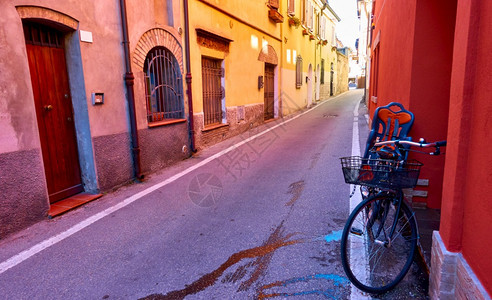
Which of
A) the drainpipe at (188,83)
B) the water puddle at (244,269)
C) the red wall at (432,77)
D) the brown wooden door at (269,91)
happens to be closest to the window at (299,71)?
the brown wooden door at (269,91)

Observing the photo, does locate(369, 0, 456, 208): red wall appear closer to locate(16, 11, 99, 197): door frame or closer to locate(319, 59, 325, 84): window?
locate(16, 11, 99, 197): door frame

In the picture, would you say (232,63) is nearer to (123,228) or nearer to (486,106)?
(123,228)

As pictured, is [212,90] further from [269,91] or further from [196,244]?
[196,244]

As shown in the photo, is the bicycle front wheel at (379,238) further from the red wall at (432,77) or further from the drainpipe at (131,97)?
the drainpipe at (131,97)

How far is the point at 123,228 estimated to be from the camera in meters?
3.88

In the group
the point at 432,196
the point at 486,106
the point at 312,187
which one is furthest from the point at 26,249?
the point at 432,196

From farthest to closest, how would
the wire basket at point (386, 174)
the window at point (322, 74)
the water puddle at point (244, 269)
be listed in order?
the window at point (322, 74) → the water puddle at point (244, 269) → the wire basket at point (386, 174)

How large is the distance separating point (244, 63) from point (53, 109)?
745 centimetres

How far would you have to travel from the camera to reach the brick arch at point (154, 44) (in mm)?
5973

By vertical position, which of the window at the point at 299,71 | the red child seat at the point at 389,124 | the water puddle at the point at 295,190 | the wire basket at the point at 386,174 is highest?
the window at the point at 299,71

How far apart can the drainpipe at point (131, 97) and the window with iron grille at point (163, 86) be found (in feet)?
2.75

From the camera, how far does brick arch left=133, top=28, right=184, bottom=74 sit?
19.6 ft

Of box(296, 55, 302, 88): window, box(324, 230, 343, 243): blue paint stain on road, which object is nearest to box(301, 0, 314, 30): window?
box(296, 55, 302, 88): window

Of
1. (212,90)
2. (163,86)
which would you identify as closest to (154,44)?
(163,86)
